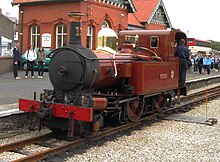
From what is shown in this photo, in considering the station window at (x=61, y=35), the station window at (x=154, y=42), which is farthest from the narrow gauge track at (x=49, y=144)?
the station window at (x=61, y=35)

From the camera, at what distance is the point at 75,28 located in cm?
669

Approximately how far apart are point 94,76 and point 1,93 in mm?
5343

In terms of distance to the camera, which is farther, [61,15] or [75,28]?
[61,15]

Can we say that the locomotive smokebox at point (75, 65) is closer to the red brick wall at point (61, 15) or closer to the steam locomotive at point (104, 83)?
the steam locomotive at point (104, 83)

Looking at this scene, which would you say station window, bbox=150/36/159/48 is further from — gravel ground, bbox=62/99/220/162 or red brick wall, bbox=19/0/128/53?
red brick wall, bbox=19/0/128/53

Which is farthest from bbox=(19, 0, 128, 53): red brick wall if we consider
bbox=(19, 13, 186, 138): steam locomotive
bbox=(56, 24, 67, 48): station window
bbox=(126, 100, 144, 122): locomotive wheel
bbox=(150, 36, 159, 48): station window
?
bbox=(126, 100, 144, 122): locomotive wheel

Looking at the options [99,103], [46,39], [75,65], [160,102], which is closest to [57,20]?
[46,39]

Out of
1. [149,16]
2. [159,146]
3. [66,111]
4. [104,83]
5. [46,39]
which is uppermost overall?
[149,16]

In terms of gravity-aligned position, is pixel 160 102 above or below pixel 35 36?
below

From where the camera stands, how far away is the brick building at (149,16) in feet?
113

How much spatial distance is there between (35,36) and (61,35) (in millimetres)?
2347

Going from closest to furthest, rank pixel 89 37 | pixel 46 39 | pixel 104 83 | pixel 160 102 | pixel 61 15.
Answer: pixel 104 83
pixel 160 102
pixel 61 15
pixel 46 39
pixel 89 37

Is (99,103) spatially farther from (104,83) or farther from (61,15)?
(61,15)

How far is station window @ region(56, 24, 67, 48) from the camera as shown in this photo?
23.9 meters
